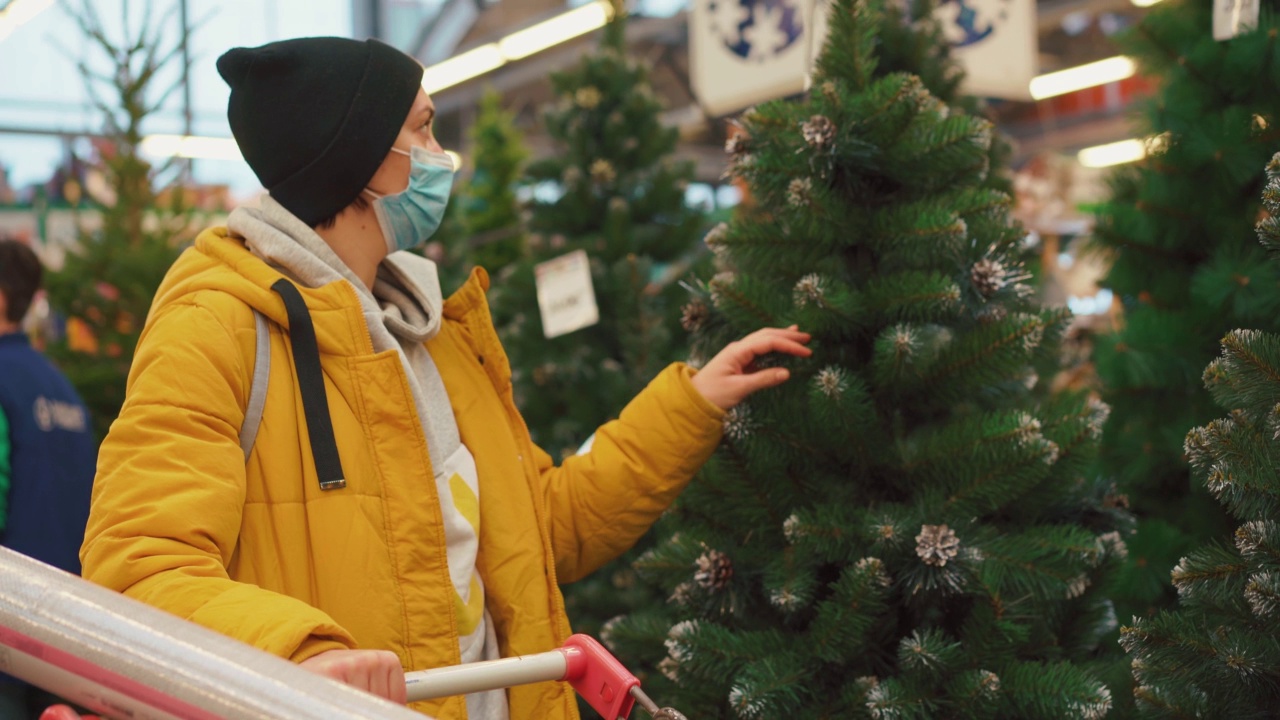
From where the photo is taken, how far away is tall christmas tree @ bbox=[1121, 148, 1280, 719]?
1.37 metres

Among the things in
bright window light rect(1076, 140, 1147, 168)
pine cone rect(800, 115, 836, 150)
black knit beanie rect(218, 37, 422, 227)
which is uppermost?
black knit beanie rect(218, 37, 422, 227)

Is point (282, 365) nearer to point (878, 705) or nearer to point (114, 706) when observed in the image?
point (114, 706)

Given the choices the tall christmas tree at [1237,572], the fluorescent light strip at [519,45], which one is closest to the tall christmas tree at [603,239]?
the tall christmas tree at [1237,572]

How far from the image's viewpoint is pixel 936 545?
1.61 metres

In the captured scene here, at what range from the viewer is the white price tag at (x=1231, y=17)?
6.78 feet

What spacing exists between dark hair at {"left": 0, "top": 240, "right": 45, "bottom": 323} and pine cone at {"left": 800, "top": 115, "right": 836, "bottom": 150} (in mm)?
2438

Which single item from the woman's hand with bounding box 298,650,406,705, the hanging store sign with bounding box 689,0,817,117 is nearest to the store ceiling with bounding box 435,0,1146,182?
the hanging store sign with bounding box 689,0,817,117

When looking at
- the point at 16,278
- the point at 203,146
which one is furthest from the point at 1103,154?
the point at 16,278

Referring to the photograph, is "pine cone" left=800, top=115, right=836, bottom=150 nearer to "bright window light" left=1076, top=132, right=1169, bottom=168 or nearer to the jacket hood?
the jacket hood

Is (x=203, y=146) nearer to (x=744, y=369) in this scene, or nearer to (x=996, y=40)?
(x=996, y=40)

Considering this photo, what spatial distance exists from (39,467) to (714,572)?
6.57ft

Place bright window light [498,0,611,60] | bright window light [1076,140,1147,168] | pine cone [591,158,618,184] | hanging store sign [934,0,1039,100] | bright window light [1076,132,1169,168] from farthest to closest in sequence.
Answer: bright window light [1076,140,1147,168]
bright window light [1076,132,1169,168]
bright window light [498,0,611,60]
hanging store sign [934,0,1039,100]
pine cone [591,158,618,184]

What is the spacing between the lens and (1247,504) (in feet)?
4.59

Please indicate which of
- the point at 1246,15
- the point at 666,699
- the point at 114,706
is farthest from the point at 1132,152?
the point at 114,706
